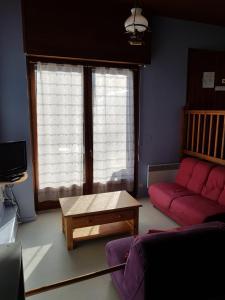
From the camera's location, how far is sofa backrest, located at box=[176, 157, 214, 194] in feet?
10.8

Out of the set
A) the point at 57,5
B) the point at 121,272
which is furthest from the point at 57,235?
the point at 57,5

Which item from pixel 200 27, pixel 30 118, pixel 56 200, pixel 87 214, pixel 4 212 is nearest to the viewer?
pixel 87 214

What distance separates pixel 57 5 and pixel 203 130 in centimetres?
267

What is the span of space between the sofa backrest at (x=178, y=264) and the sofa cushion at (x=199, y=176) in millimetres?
1715

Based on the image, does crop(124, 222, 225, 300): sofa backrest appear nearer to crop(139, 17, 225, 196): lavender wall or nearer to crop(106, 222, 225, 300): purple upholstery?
crop(106, 222, 225, 300): purple upholstery

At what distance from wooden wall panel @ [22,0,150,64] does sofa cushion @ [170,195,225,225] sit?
2.13 metres

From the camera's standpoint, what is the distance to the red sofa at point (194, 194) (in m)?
2.71

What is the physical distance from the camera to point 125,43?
3430 mm

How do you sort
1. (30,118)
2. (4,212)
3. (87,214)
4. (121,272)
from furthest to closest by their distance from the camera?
(30,118) → (4,212) → (87,214) → (121,272)

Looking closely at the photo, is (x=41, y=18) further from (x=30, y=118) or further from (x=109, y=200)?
(x=109, y=200)

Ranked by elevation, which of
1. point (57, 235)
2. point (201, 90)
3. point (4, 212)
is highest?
point (201, 90)

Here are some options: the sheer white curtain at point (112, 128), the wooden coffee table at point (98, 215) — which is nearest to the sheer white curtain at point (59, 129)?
the sheer white curtain at point (112, 128)

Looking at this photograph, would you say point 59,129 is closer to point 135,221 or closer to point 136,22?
point 135,221

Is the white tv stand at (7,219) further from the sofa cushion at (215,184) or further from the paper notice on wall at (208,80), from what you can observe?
the paper notice on wall at (208,80)
